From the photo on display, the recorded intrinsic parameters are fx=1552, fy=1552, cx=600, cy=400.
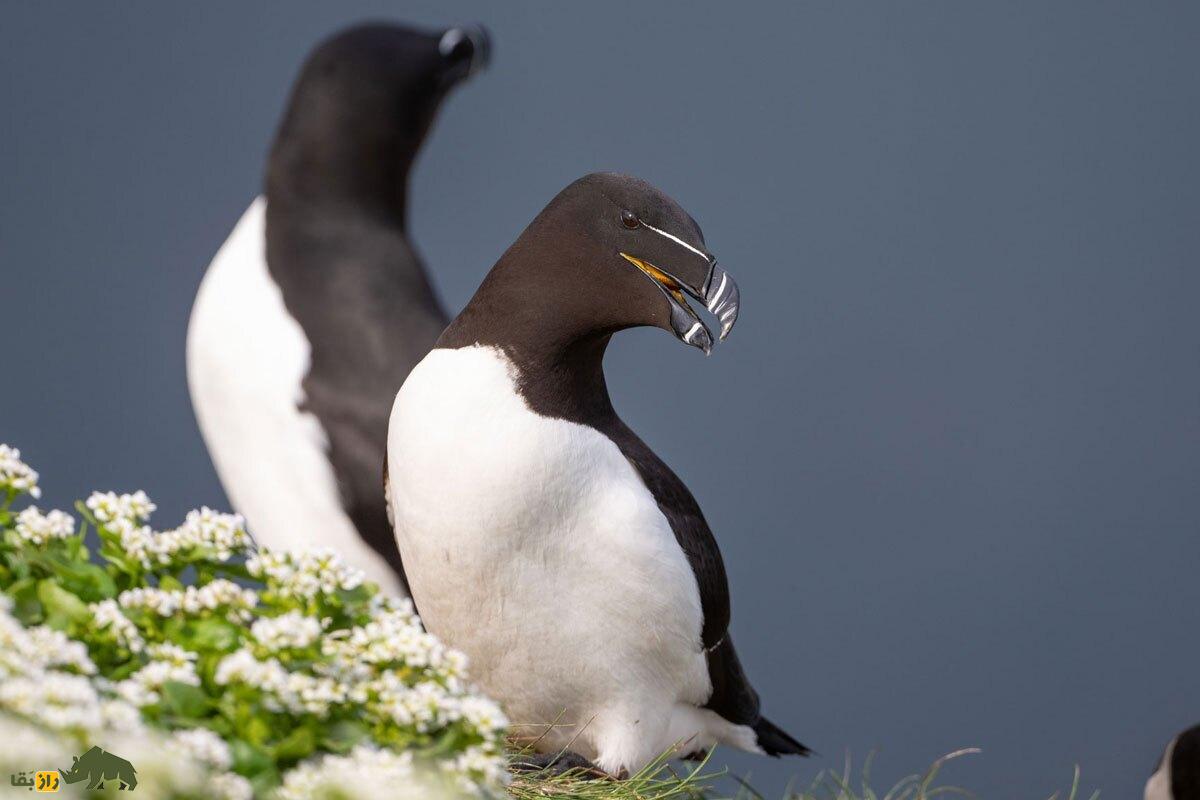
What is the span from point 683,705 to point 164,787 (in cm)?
143

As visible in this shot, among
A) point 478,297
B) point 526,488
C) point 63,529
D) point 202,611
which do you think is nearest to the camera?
point 202,611

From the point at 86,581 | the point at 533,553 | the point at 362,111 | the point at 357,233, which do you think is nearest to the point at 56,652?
the point at 86,581

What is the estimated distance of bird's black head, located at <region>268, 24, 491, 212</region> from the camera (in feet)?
11.6

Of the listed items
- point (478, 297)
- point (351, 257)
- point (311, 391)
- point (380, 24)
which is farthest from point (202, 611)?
point (380, 24)

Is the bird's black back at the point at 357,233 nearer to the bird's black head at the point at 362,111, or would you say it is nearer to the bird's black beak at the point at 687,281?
the bird's black head at the point at 362,111

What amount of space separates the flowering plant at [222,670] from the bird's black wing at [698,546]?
0.75 m

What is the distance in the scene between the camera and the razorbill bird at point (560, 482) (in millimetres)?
2125

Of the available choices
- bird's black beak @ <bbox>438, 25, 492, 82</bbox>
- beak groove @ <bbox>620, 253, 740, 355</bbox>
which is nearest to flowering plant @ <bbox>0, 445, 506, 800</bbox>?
beak groove @ <bbox>620, 253, 740, 355</bbox>

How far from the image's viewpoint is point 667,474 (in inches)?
93.6

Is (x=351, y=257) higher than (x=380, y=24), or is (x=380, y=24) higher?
(x=380, y=24)

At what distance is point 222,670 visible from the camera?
1359 mm

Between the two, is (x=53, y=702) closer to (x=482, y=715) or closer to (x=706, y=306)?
(x=482, y=715)

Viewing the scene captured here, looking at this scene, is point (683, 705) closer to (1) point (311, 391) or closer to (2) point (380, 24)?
(1) point (311, 391)

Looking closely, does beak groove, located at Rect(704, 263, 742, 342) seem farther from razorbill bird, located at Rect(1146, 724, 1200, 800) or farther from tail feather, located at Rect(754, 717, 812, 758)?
razorbill bird, located at Rect(1146, 724, 1200, 800)
